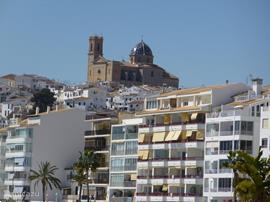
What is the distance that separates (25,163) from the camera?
12194cm

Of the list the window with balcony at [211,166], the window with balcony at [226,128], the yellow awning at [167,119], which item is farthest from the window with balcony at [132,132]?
the window with balcony at [226,128]

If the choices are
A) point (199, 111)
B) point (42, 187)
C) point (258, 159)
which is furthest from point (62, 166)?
point (258, 159)

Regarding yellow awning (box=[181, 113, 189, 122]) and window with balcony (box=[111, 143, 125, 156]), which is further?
window with balcony (box=[111, 143, 125, 156])

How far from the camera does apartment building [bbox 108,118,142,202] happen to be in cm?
10575

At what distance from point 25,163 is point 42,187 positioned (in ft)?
12.0

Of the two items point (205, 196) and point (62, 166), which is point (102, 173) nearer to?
point (62, 166)

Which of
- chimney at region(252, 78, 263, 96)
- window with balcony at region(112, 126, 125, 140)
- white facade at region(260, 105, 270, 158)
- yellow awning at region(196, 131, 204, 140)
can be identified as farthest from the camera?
window with balcony at region(112, 126, 125, 140)

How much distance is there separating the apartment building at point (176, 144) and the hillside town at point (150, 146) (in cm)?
9

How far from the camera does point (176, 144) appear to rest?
9500cm

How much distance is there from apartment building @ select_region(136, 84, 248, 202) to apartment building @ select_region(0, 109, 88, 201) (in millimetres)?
21349

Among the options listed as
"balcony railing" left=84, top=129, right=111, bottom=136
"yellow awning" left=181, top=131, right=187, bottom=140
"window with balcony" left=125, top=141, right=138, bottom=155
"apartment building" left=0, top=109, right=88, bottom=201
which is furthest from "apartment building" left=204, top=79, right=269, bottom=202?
"apartment building" left=0, top=109, right=88, bottom=201

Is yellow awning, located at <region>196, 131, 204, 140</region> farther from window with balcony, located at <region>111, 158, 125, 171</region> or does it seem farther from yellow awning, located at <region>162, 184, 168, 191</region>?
window with balcony, located at <region>111, 158, 125, 171</region>

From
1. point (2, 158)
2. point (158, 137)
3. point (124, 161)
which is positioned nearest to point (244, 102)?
point (158, 137)

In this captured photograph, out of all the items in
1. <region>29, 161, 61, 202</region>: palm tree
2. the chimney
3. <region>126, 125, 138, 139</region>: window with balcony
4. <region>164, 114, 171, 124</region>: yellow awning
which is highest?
the chimney
